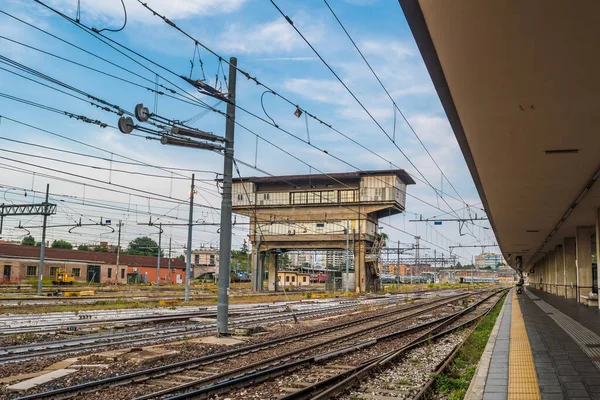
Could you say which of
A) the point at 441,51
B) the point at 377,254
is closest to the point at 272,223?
the point at 377,254

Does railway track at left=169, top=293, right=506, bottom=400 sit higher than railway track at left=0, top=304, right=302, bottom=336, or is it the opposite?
railway track at left=169, top=293, right=506, bottom=400

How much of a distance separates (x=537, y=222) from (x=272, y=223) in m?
33.6

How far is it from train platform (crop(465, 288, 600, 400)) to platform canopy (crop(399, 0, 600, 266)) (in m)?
4.10

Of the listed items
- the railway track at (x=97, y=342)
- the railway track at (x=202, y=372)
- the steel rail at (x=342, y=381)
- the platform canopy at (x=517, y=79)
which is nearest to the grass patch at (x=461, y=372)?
the steel rail at (x=342, y=381)

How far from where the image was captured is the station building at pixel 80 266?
63375mm

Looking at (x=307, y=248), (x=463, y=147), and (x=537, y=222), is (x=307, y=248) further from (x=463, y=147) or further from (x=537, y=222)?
(x=463, y=147)

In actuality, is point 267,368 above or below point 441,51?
below

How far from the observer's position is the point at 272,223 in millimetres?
55906

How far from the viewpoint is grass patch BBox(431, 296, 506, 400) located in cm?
865

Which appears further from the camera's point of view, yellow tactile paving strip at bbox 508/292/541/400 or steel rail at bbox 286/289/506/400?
steel rail at bbox 286/289/506/400

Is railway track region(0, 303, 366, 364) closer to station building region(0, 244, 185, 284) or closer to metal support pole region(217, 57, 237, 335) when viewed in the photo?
metal support pole region(217, 57, 237, 335)

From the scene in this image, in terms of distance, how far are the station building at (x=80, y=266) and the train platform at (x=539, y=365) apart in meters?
48.7

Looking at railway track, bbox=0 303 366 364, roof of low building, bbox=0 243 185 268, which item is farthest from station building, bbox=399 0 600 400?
roof of low building, bbox=0 243 185 268

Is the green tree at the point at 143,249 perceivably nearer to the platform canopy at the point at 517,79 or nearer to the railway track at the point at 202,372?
the railway track at the point at 202,372
